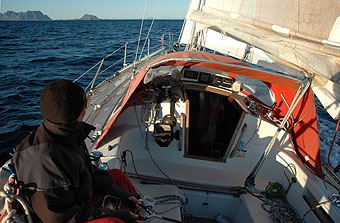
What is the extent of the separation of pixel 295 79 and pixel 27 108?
7195mm

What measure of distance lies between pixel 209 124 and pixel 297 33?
206 cm

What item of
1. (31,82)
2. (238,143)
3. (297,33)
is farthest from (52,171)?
(31,82)

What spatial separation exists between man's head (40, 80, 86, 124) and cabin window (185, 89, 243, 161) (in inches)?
107

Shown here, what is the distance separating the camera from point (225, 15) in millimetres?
3090

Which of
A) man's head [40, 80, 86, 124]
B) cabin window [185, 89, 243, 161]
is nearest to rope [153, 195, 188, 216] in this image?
cabin window [185, 89, 243, 161]

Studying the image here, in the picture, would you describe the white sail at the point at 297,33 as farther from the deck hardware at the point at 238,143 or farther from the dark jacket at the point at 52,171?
the dark jacket at the point at 52,171

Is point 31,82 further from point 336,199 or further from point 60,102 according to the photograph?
point 336,199

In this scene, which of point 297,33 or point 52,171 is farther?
point 297,33


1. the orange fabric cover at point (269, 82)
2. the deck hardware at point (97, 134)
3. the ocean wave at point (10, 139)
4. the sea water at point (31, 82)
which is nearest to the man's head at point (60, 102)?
the orange fabric cover at point (269, 82)

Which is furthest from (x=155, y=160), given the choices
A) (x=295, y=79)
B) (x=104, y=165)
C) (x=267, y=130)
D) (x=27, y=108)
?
(x=27, y=108)

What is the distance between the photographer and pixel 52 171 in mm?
1043

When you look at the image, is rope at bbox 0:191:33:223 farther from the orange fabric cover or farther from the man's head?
the orange fabric cover

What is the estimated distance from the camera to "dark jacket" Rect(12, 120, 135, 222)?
1.03 metres

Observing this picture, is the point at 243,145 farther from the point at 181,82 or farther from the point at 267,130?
the point at 181,82
